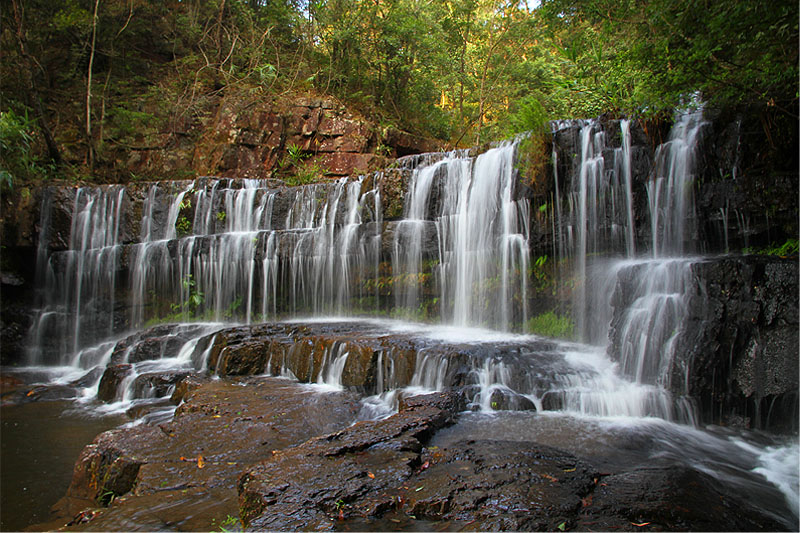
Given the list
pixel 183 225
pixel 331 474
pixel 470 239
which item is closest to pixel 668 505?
pixel 331 474

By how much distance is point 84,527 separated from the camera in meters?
3.09

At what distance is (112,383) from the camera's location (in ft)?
26.5

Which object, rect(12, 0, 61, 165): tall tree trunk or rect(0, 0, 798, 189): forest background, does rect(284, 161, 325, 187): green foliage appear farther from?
rect(12, 0, 61, 165): tall tree trunk

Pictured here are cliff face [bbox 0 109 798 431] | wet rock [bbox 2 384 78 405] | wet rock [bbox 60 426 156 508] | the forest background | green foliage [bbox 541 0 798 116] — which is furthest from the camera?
the forest background

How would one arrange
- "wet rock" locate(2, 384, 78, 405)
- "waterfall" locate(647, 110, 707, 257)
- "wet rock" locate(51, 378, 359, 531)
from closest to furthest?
"wet rock" locate(51, 378, 359, 531)
"waterfall" locate(647, 110, 707, 257)
"wet rock" locate(2, 384, 78, 405)

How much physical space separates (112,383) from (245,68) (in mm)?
15680

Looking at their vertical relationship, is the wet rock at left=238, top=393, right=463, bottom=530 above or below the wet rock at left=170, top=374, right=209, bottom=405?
above

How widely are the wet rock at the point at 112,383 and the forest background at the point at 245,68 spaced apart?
821cm

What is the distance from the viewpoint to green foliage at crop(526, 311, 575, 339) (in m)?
8.53

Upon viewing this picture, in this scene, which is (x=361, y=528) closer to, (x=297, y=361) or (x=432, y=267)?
(x=297, y=361)

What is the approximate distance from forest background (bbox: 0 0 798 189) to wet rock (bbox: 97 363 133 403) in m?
8.21

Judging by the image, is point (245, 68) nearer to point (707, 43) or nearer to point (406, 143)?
point (406, 143)

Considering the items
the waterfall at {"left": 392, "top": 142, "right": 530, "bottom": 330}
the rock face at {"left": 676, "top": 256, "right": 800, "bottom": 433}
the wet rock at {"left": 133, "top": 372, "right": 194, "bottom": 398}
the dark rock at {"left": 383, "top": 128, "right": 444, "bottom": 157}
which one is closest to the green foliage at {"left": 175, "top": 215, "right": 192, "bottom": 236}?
the wet rock at {"left": 133, "top": 372, "right": 194, "bottom": 398}

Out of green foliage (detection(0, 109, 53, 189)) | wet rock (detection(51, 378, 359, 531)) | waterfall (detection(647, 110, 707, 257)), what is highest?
green foliage (detection(0, 109, 53, 189))
